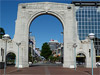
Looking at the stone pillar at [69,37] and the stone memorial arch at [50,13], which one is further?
the stone memorial arch at [50,13]

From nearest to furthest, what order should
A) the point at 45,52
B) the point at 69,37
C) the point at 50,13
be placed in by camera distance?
the point at 69,37 → the point at 50,13 → the point at 45,52

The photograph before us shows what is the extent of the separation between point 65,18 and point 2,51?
15.0 metres

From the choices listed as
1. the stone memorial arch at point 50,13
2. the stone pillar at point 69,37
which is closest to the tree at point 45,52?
the stone memorial arch at point 50,13

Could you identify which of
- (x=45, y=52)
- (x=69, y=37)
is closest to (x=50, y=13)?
(x=69, y=37)

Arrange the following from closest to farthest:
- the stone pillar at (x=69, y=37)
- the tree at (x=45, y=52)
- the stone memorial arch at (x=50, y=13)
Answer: the stone pillar at (x=69, y=37) < the stone memorial arch at (x=50, y=13) < the tree at (x=45, y=52)

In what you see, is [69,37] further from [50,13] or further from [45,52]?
[45,52]

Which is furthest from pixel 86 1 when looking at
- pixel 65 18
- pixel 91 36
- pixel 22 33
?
pixel 91 36

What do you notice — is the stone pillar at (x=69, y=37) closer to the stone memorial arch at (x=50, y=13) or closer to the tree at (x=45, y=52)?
the stone memorial arch at (x=50, y=13)

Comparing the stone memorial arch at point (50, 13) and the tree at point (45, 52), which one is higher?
the stone memorial arch at point (50, 13)

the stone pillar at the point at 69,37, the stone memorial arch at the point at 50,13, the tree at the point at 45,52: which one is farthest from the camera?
the tree at the point at 45,52

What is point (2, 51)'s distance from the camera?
3859 cm

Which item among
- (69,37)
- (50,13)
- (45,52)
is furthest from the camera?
(45,52)

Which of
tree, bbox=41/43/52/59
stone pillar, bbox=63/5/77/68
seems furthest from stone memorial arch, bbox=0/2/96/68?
tree, bbox=41/43/52/59

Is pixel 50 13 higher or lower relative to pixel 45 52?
higher
